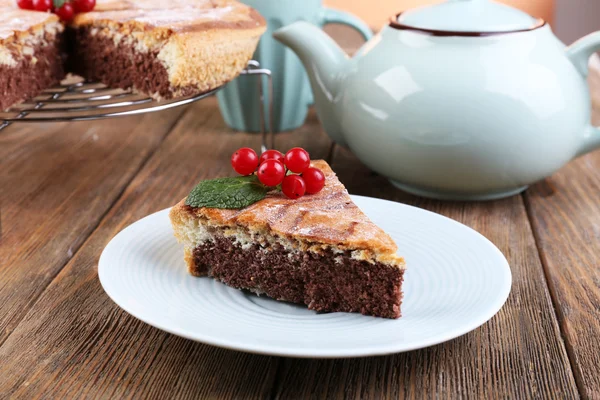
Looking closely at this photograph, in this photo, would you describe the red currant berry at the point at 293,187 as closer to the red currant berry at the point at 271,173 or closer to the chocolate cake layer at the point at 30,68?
the red currant berry at the point at 271,173

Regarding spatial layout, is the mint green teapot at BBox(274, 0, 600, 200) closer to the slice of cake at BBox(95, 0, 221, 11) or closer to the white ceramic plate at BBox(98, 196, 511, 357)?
the white ceramic plate at BBox(98, 196, 511, 357)

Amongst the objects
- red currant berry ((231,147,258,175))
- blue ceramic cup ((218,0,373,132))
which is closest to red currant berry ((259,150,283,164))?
red currant berry ((231,147,258,175))

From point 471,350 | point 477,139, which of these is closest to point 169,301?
point 471,350

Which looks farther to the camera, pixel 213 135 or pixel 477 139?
pixel 213 135

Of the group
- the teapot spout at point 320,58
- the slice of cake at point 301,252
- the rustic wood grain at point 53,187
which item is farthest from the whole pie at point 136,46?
the slice of cake at point 301,252

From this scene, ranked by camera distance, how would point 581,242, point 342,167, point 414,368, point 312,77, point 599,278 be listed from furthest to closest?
1. point 342,167
2. point 312,77
3. point 581,242
4. point 599,278
5. point 414,368

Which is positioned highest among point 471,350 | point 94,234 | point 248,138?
point 471,350

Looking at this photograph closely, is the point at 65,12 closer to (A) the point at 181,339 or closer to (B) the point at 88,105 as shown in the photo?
(B) the point at 88,105

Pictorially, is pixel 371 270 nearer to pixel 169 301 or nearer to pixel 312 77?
pixel 169 301
